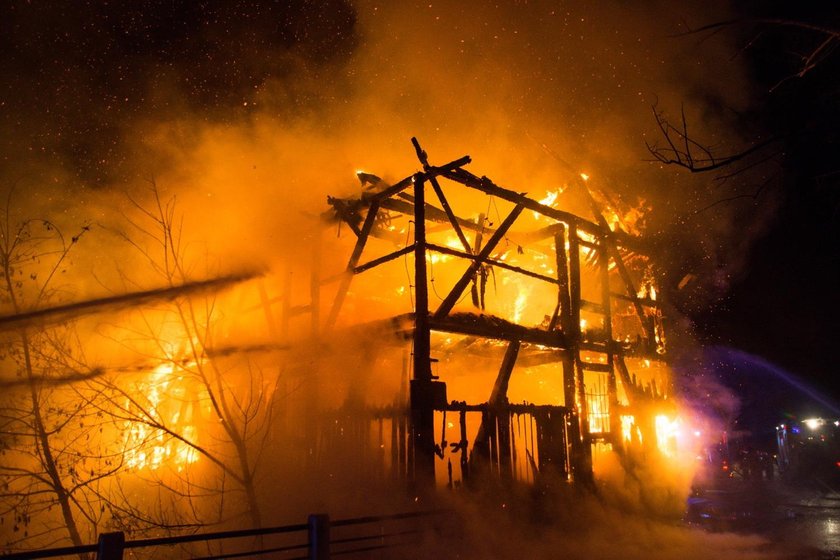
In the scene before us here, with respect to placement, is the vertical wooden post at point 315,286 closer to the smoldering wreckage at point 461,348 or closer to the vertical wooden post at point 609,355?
the smoldering wreckage at point 461,348

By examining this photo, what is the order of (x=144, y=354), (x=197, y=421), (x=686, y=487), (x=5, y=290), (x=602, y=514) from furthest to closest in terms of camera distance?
(x=144, y=354) < (x=197, y=421) < (x=686, y=487) < (x=5, y=290) < (x=602, y=514)

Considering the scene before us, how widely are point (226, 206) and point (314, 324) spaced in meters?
5.48

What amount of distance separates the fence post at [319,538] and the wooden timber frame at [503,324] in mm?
1728

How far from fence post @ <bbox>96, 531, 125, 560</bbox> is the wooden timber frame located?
159 inches

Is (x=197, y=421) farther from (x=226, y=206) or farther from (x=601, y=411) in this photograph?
(x=601, y=411)

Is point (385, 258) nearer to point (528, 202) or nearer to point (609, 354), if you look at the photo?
point (528, 202)

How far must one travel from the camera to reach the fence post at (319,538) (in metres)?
6.30

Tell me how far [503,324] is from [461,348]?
6.07 ft

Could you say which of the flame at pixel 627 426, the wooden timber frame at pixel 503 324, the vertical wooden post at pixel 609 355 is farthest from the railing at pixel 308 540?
the flame at pixel 627 426

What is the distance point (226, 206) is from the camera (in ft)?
46.8

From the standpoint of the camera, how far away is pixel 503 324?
370 inches

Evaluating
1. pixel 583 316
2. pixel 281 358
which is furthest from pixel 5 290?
pixel 583 316

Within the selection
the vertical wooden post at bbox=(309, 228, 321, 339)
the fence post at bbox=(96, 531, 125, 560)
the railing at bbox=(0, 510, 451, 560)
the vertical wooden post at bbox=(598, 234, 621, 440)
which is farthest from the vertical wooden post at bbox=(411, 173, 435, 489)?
the vertical wooden post at bbox=(598, 234, 621, 440)

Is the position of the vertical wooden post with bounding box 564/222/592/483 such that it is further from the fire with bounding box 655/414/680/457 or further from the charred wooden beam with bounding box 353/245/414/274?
the charred wooden beam with bounding box 353/245/414/274
